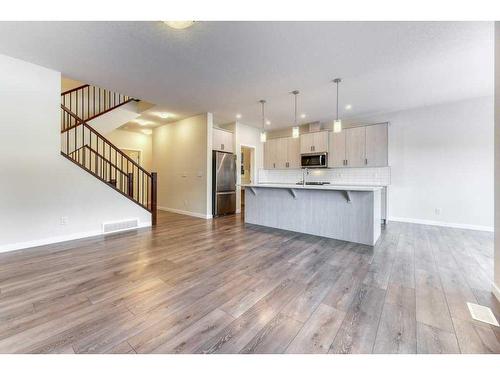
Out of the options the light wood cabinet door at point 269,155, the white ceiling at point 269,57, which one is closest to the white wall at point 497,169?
the white ceiling at point 269,57

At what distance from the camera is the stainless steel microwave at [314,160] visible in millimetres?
5875

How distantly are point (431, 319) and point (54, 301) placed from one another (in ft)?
10.0

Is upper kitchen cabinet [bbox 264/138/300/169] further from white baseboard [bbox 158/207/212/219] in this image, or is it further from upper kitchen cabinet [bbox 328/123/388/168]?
white baseboard [bbox 158/207/212/219]

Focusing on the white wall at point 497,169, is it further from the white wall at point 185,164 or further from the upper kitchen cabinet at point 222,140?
the upper kitchen cabinet at point 222,140

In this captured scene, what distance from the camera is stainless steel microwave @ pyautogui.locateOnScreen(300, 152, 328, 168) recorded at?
19.3 ft

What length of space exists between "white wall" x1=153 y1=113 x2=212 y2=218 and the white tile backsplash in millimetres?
2401

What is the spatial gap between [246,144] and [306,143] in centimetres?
193

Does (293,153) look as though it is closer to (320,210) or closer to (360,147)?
(360,147)

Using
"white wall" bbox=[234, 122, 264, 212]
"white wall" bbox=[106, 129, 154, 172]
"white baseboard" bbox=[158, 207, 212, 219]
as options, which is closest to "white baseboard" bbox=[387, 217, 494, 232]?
"white wall" bbox=[234, 122, 264, 212]

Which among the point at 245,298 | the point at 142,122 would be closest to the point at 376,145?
the point at 245,298

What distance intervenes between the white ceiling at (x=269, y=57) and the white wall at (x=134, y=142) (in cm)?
354

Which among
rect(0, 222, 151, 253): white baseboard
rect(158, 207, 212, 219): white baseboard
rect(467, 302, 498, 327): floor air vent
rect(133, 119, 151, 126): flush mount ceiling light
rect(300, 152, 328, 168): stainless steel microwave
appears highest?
rect(133, 119, 151, 126): flush mount ceiling light

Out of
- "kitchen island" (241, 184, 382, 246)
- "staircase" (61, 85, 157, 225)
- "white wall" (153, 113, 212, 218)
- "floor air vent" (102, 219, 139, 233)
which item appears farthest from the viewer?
"white wall" (153, 113, 212, 218)
